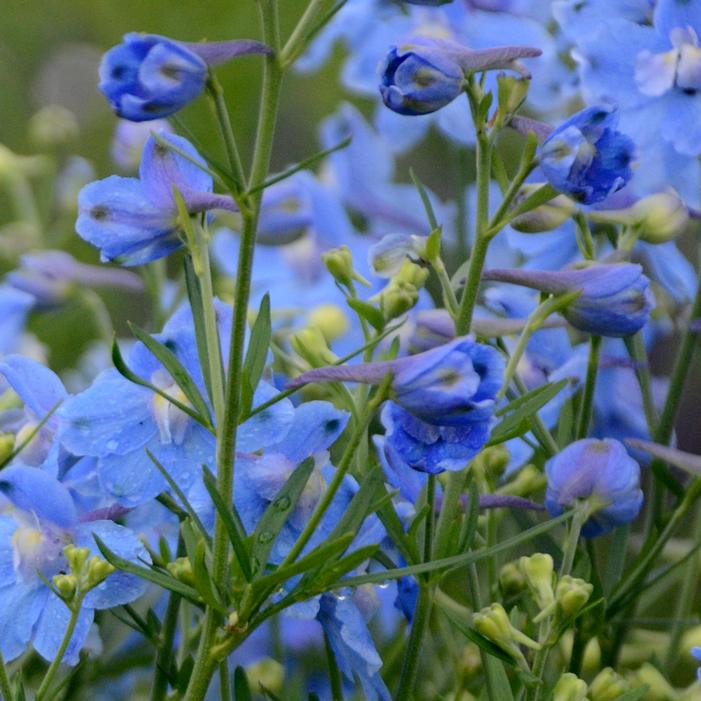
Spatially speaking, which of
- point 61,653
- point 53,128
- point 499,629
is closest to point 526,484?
point 499,629

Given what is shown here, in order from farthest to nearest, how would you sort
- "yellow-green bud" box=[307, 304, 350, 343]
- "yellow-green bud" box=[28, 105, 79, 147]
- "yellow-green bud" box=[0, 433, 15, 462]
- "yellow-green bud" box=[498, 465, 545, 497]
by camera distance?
1. "yellow-green bud" box=[28, 105, 79, 147]
2. "yellow-green bud" box=[307, 304, 350, 343]
3. "yellow-green bud" box=[498, 465, 545, 497]
4. "yellow-green bud" box=[0, 433, 15, 462]

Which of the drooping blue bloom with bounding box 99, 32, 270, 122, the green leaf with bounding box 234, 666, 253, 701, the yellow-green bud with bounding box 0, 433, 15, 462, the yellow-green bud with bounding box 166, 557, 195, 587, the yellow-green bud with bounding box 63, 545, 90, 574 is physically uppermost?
the drooping blue bloom with bounding box 99, 32, 270, 122

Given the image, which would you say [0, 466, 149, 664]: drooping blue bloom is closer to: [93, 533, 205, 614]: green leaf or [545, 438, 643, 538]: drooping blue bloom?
[93, 533, 205, 614]: green leaf

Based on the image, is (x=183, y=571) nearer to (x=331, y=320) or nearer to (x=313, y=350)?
(x=313, y=350)

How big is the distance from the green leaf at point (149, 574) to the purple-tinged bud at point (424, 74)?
196mm

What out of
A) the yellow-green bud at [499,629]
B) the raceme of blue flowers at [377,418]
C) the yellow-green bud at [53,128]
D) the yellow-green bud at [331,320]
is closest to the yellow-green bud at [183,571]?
the raceme of blue flowers at [377,418]

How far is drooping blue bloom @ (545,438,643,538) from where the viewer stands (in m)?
0.58

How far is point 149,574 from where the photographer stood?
47cm

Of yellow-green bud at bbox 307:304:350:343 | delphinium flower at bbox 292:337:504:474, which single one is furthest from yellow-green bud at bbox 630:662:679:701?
yellow-green bud at bbox 307:304:350:343

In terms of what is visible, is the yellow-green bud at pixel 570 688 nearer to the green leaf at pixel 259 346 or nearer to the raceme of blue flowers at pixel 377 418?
the raceme of blue flowers at pixel 377 418

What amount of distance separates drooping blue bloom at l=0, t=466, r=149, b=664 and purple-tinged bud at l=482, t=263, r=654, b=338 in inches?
7.3

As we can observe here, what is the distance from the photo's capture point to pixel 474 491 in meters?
0.54

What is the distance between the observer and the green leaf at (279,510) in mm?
481

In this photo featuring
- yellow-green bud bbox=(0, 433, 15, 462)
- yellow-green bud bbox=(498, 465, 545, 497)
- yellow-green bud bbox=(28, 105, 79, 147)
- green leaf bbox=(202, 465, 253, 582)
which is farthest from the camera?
yellow-green bud bbox=(28, 105, 79, 147)
